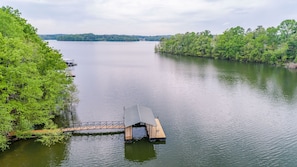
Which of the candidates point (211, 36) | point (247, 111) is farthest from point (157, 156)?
point (211, 36)

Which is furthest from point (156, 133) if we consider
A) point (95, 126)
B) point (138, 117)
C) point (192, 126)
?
point (95, 126)

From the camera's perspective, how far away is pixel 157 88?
148 ft

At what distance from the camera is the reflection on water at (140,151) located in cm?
2131

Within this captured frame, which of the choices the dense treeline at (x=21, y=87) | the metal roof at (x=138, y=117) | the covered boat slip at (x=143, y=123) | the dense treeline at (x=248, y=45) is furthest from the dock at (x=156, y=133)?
the dense treeline at (x=248, y=45)

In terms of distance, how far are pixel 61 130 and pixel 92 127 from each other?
307cm

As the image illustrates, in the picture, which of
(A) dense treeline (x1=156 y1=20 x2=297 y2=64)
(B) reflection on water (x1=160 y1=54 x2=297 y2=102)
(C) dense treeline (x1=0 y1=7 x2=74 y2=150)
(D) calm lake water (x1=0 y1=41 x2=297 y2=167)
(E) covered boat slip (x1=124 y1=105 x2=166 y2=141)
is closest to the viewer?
(D) calm lake water (x1=0 y1=41 x2=297 y2=167)

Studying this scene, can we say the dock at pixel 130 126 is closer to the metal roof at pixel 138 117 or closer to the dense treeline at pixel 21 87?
the metal roof at pixel 138 117

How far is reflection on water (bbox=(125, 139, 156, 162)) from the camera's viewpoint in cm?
2131

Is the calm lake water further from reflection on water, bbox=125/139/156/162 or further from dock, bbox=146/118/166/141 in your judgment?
dock, bbox=146/118/166/141

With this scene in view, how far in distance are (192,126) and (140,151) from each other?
7.76 meters

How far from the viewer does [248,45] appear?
265 ft

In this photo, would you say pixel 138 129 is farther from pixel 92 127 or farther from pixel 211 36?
pixel 211 36

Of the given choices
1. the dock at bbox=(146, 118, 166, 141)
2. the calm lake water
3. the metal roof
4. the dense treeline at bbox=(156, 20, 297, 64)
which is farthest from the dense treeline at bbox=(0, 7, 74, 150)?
the dense treeline at bbox=(156, 20, 297, 64)

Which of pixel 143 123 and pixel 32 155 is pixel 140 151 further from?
pixel 32 155
